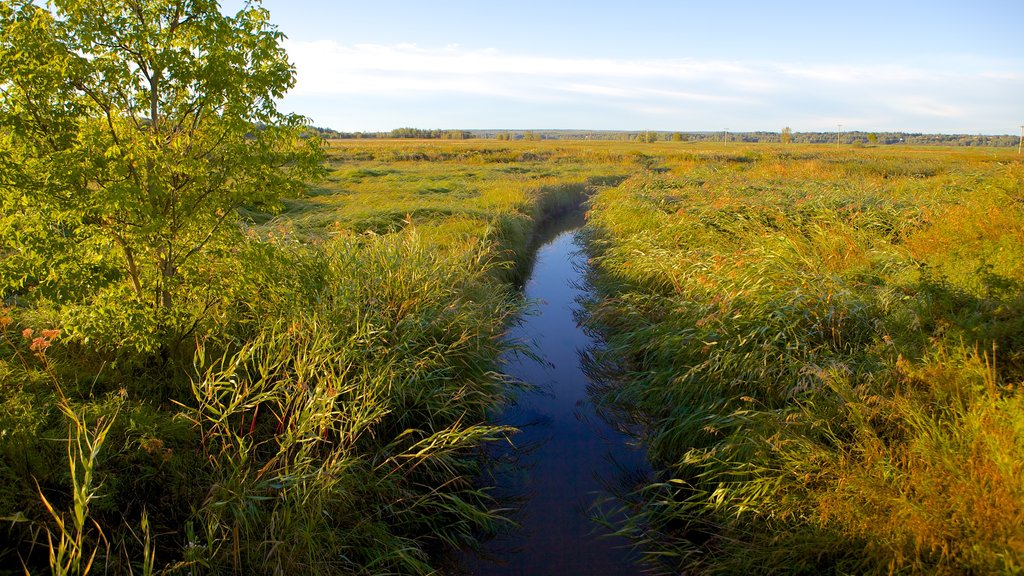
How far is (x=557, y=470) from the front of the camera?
5320mm

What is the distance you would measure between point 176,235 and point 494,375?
3129 millimetres

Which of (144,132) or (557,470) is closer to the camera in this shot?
(144,132)

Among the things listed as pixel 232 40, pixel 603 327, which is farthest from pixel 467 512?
pixel 603 327

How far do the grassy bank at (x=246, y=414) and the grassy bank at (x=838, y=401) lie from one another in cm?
167

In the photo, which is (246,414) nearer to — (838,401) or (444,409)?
(444,409)

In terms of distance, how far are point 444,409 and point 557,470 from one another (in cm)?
121

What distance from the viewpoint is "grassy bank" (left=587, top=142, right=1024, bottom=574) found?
121 inches

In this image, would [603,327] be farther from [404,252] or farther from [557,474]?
[557,474]

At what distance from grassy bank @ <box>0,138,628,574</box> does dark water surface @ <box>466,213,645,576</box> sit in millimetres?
315

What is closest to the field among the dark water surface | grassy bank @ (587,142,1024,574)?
grassy bank @ (587,142,1024,574)

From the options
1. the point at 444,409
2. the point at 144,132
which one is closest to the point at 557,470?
the point at 444,409

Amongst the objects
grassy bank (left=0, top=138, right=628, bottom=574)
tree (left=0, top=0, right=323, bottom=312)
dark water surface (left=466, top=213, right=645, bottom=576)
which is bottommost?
dark water surface (left=466, top=213, right=645, bottom=576)

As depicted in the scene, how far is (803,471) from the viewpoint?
3848 mm

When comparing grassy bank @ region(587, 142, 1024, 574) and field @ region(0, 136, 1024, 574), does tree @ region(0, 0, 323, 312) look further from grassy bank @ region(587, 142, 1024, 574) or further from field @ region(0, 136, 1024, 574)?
grassy bank @ region(587, 142, 1024, 574)
